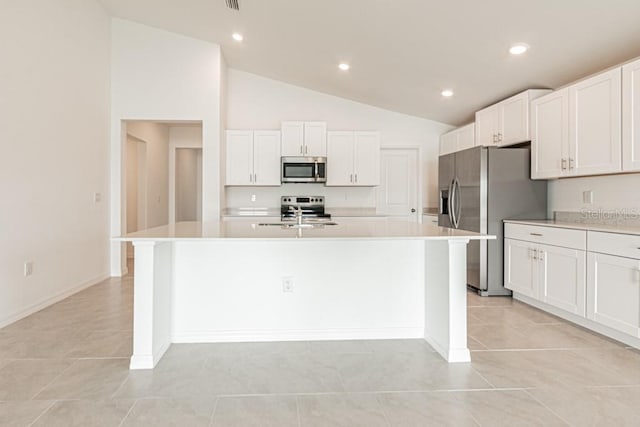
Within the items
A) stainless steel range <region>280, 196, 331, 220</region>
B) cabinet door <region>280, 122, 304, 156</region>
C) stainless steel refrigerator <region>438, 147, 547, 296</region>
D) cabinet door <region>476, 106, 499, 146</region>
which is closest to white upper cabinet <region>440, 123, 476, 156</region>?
cabinet door <region>476, 106, 499, 146</region>

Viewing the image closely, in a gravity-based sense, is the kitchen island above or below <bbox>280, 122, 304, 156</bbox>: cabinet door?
below

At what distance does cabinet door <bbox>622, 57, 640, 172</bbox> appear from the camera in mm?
2650

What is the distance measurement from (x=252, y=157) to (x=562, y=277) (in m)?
3.93

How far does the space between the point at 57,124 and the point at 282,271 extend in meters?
2.81

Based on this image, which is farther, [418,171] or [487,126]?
[418,171]

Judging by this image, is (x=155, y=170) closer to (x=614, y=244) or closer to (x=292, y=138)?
(x=292, y=138)

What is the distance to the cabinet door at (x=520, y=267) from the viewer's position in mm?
3483

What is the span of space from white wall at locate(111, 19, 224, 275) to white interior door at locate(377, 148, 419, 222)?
263 cm

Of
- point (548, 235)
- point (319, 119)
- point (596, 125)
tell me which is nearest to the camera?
point (596, 125)

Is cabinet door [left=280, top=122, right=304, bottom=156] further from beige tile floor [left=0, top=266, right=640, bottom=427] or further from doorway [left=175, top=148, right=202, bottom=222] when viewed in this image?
beige tile floor [left=0, top=266, right=640, bottom=427]

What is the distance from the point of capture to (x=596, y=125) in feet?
9.84

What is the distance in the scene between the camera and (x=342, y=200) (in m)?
5.86

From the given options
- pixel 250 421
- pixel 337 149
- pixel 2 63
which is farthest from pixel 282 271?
pixel 337 149

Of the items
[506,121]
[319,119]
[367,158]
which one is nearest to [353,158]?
[367,158]
